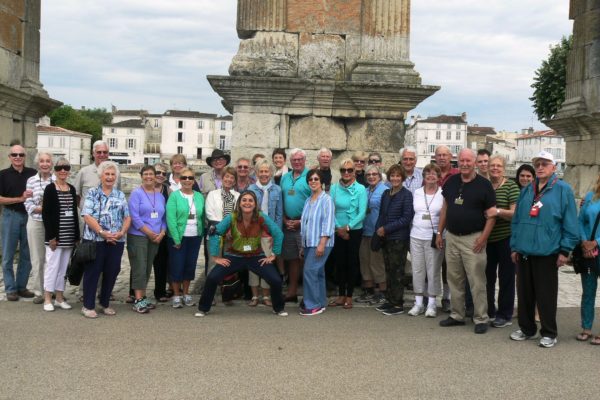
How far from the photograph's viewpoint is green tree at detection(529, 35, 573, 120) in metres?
30.5

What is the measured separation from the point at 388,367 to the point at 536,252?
200 cm

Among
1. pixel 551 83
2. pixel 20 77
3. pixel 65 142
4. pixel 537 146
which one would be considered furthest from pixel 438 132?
pixel 20 77

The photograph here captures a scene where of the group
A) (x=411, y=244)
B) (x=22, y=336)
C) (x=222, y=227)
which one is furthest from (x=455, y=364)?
(x=22, y=336)

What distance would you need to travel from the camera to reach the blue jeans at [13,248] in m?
8.20

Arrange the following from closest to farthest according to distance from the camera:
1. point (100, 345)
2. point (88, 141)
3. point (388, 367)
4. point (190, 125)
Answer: point (388, 367) → point (100, 345) → point (88, 141) → point (190, 125)

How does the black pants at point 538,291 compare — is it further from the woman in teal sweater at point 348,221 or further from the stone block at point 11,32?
the stone block at point 11,32

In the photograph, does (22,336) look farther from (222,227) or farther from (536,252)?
(536,252)

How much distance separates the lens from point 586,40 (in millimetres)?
15344

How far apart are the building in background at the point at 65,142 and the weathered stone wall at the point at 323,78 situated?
8550cm

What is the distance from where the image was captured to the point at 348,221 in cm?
794

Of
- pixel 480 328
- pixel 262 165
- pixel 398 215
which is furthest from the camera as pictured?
pixel 262 165

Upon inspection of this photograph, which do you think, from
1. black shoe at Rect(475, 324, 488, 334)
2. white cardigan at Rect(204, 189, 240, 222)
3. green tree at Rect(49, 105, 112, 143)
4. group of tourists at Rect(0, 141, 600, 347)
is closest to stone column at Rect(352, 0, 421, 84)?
group of tourists at Rect(0, 141, 600, 347)

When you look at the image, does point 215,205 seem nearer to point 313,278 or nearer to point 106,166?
point 106,166

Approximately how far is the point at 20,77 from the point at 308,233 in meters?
7.55
